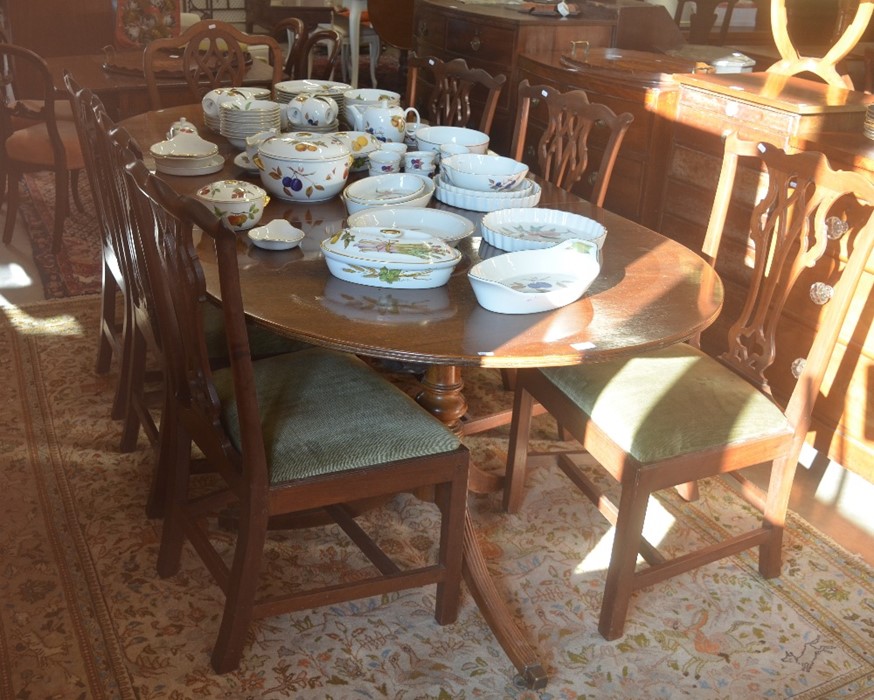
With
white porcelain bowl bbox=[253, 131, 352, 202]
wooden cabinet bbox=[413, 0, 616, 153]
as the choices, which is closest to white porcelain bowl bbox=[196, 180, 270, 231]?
white porcelain bowl bbox=[253, 131, 352, 202]

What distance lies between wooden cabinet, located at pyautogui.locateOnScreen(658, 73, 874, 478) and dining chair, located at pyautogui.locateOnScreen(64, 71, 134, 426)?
1610mm

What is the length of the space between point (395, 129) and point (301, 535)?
3.40 feet

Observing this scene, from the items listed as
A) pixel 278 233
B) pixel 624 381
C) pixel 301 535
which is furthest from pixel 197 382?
pixel 624 381

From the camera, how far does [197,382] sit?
1675 millimetres

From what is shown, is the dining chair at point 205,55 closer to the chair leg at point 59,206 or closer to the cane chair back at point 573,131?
the chair leg at point 59,206

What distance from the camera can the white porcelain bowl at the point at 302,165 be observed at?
2014mm

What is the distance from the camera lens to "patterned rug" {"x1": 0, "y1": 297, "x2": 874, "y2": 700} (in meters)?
1.74

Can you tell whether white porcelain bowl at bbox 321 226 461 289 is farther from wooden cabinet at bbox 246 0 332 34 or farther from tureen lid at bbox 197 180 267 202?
wooden cabinet at bbox 246 0 332 34

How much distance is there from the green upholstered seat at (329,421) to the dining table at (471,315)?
14 cm

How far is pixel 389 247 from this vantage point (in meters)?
1.69

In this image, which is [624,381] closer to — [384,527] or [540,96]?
[384,527]

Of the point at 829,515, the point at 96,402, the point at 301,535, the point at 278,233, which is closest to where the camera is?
the point at 278,233

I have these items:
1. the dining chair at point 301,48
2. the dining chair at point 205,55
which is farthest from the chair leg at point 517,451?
the dining chair at point 301,48

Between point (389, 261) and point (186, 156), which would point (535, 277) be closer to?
point (389, 261)
